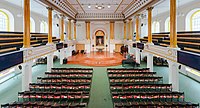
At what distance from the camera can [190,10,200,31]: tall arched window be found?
1622 centimetres

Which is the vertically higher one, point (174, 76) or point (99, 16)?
point (99, 16)

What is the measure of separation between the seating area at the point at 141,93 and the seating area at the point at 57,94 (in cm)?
177

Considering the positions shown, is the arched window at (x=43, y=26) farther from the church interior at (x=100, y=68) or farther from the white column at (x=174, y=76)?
the white column at (x=174, y=76)

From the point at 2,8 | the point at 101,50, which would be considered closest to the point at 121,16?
the point at 101,50

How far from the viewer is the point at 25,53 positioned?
10.9m

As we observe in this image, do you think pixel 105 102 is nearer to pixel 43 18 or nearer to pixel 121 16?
pixel 43 18

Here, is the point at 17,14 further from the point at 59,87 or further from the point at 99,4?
the point at 59,87

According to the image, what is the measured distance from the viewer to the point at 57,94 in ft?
32.0

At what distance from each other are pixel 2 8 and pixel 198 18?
17038mm

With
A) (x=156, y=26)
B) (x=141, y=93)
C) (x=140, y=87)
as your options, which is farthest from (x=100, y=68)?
(x=156, y=26)

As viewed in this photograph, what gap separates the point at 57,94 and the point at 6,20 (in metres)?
10.9

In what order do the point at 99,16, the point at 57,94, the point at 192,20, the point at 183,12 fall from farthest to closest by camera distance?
the point at 99,16
the point at 183,12
the point at 192,20
the point at 57,94

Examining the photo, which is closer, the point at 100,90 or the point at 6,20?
the point at 100,90

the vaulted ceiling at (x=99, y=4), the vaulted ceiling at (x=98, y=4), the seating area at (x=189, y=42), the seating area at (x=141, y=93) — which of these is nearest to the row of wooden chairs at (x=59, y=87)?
the seating area at (x=141, y=93)
